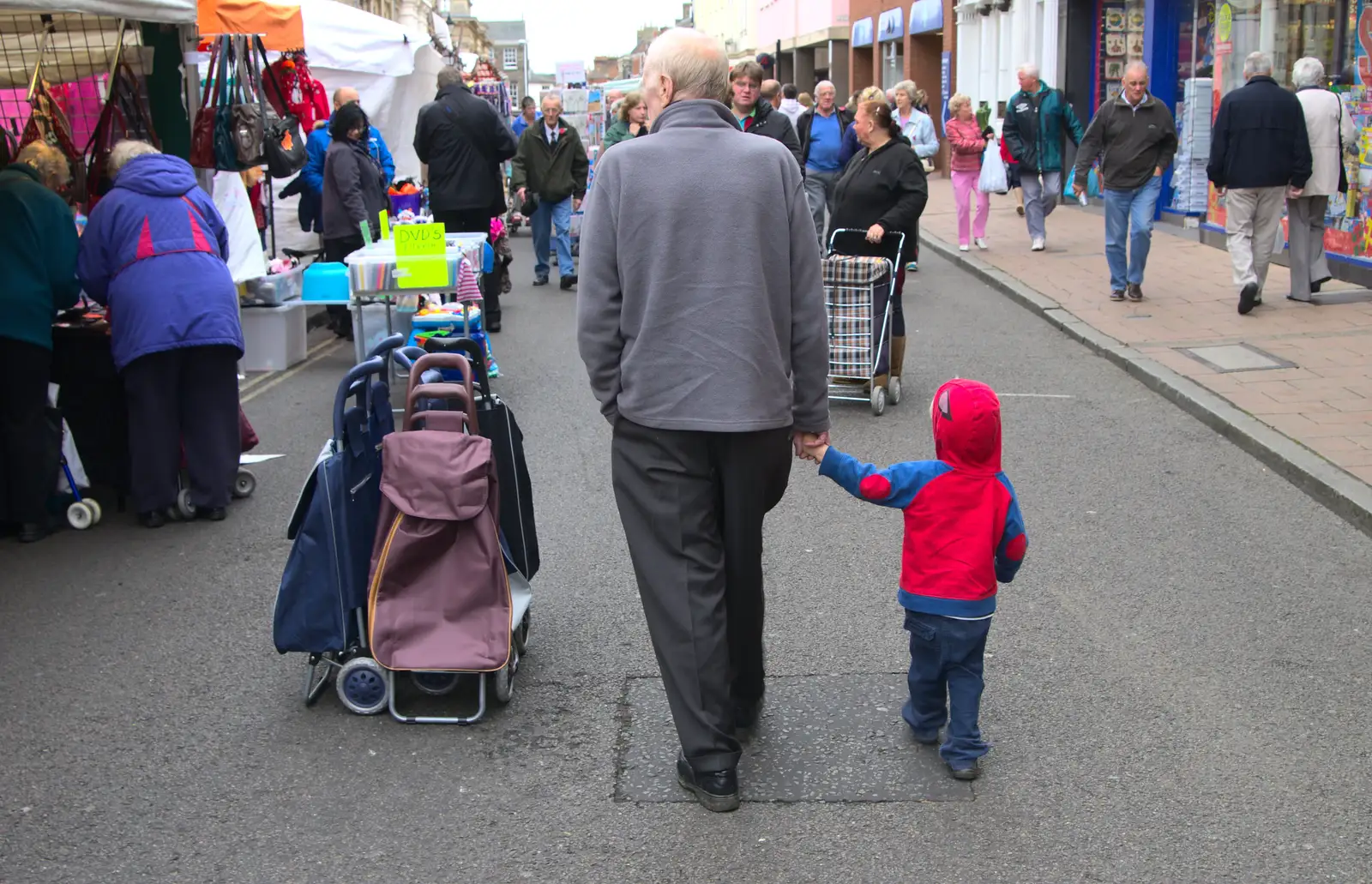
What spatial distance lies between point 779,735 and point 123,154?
4.22m

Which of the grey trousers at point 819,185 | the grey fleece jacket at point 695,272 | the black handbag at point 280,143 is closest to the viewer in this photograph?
the grey fleece jacket at point 695,272

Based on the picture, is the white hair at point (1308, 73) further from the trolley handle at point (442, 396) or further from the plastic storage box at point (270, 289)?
the trolley handle at point (442, 396)

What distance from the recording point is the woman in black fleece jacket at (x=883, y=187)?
8.55 metres

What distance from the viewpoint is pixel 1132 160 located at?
11.6 metres

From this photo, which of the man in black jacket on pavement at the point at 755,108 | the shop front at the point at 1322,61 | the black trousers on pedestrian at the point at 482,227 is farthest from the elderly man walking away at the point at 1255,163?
the black trousers on pedestrian at the point at 482,227

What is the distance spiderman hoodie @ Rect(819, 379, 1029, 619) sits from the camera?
147 inches

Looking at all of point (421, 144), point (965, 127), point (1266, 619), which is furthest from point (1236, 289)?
point (1266, 619)

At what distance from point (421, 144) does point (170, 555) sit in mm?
6919

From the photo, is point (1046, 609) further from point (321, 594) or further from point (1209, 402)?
point (1209, 402)

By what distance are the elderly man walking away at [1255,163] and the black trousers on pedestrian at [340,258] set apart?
6.79 meters

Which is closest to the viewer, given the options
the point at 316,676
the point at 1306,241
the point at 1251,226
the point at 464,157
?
the point at 316,676

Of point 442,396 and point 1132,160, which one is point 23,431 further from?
point 1132,160

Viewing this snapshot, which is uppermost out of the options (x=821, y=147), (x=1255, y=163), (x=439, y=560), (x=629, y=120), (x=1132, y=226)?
(x=629, y=120)

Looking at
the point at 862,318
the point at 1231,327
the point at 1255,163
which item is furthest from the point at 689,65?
the point at 1255,163
